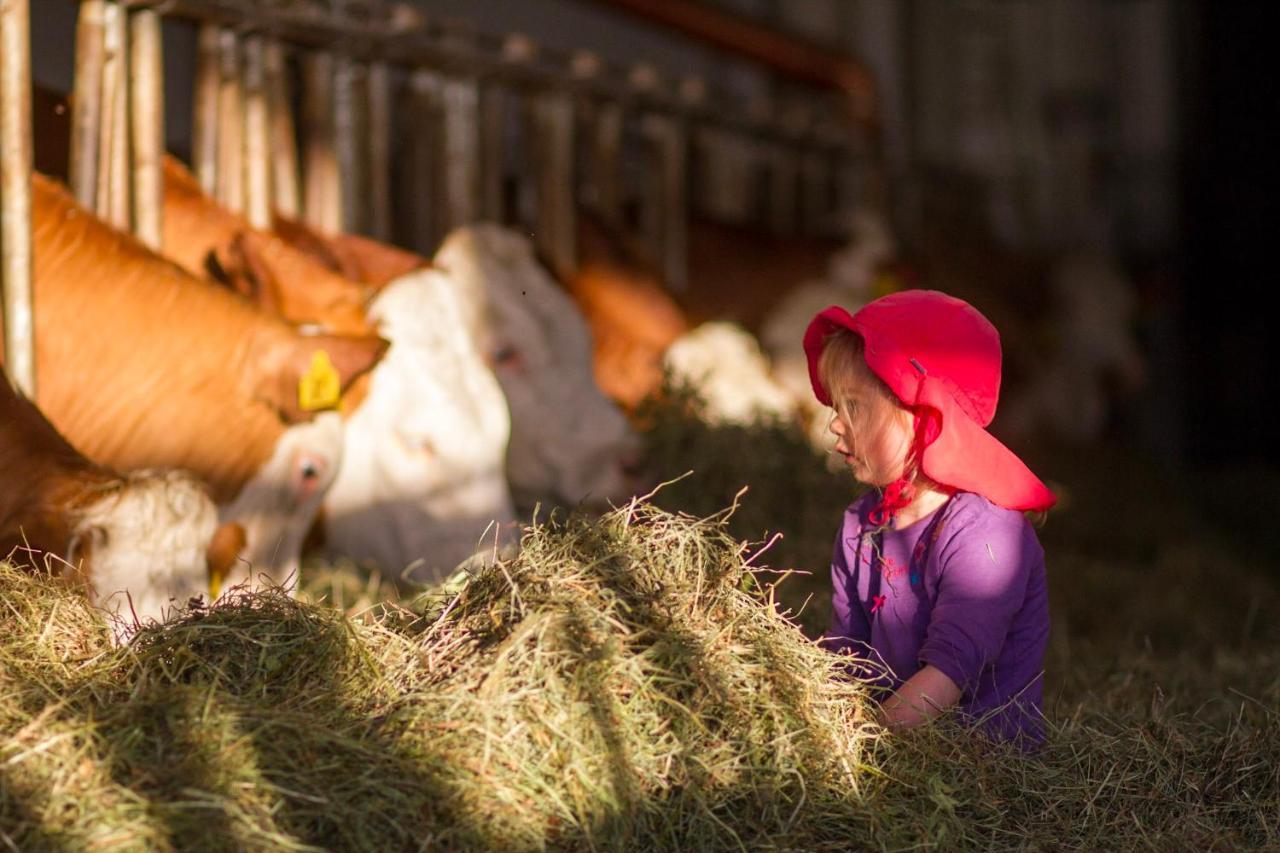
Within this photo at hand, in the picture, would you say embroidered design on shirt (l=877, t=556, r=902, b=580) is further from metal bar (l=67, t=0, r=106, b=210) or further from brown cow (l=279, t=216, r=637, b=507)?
metal bar (l=67, t=0, r=106, b=210)

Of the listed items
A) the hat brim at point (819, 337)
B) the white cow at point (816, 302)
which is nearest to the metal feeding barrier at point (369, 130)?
the white cow at point (816, 302)

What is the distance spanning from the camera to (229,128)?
3824mm

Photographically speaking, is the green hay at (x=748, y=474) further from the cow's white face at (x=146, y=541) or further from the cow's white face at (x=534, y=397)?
the cow's white face at (x=146, y=541)

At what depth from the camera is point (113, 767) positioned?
152 cm

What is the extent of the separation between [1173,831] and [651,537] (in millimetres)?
739

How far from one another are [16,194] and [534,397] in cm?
150

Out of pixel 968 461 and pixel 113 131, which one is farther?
pixel 113 131

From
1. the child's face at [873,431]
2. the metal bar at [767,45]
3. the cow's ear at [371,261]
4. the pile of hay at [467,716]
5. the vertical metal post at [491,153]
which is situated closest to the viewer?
the pile of hay at [467,716]

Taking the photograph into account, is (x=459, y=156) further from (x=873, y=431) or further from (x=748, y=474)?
(x=873, y=431)

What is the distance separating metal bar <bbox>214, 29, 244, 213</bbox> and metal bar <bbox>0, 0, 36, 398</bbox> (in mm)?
858

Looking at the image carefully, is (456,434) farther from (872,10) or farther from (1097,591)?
(872,10)

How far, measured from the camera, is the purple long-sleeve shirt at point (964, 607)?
6.66ft

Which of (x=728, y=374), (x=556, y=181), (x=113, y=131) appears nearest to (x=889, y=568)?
(x=113, y=131)

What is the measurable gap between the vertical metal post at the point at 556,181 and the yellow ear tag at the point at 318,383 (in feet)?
6.20
